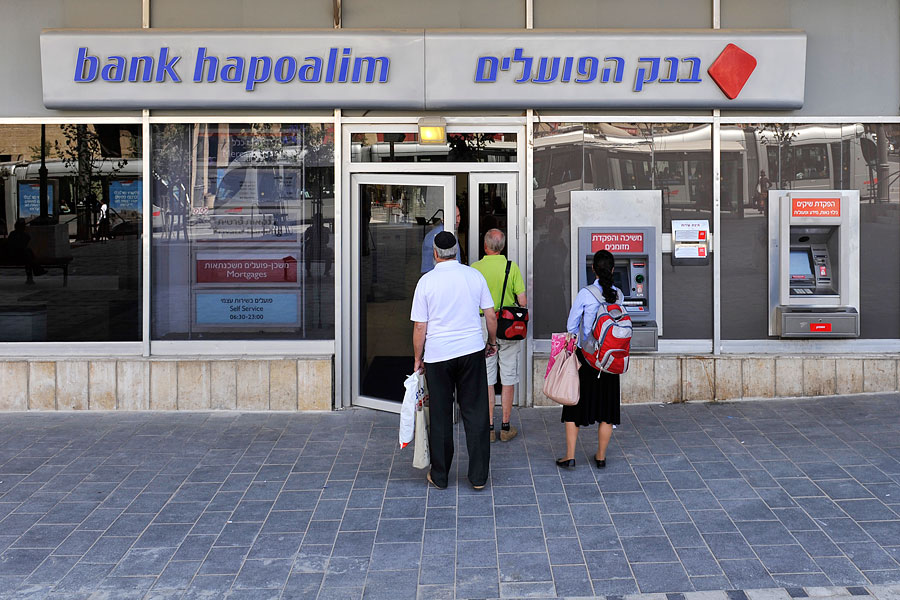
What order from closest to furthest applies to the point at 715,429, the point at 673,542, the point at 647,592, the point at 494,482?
1. the point at 647,592
2. the point at 673,542
3. the point at 494,482
4. the point at 715,429

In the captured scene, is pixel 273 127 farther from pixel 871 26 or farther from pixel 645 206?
pixel 871 26

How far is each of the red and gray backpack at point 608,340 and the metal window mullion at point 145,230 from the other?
402 centimetres

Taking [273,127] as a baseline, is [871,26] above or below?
above

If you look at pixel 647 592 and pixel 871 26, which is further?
pixel 871 26

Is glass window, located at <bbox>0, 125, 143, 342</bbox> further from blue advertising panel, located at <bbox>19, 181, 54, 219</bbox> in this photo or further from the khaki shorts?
the khaki shorts

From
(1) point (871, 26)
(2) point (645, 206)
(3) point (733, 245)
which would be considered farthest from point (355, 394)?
(1) point (871, 26)

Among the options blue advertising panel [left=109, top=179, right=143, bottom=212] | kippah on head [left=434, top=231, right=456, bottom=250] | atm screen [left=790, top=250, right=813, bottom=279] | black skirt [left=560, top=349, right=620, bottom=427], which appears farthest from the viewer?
atm screen [left=790, top=250, right=813, bottom=279]

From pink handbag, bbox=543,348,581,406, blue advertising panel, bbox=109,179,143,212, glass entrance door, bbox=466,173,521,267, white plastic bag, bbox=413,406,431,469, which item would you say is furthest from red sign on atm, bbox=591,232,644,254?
blue advertising panel, bbox=109,179,143,212

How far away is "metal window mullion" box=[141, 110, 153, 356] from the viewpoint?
318 inches

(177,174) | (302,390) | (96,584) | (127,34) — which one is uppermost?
(127,34)

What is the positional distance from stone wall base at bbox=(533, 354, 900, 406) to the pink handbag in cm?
196

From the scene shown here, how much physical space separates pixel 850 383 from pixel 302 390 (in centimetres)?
481

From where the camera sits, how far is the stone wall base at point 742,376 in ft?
26.8

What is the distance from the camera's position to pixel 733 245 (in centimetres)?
825
